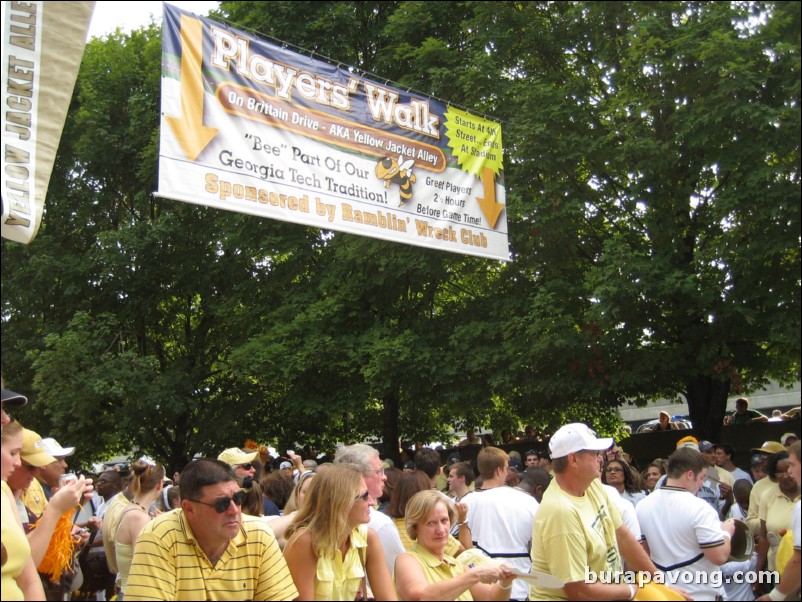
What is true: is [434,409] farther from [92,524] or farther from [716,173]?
[92,524]

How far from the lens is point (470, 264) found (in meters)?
16.6

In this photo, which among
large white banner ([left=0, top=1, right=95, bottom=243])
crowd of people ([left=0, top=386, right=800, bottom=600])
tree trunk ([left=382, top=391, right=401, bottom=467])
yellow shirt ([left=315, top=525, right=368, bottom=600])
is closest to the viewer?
crowd of people ([left=0, top=386, right=800, bottom=600])

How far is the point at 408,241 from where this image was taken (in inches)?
364

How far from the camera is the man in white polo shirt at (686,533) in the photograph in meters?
5.50

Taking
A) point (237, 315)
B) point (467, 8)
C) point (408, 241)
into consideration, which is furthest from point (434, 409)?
point (408, 241)

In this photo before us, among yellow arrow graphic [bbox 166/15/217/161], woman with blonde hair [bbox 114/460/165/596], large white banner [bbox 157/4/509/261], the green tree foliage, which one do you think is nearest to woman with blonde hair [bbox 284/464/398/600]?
woman with blonde hair [bbox 114/460/165/596]

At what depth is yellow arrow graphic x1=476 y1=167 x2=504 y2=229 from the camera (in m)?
10.3

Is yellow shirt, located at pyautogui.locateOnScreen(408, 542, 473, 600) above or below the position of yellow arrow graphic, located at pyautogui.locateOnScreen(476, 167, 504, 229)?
below

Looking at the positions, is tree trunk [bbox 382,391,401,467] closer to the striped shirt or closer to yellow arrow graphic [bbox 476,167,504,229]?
yellow arrow graphic [bbox 476,167,504,229]

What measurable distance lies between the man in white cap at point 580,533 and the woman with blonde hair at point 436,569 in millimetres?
243

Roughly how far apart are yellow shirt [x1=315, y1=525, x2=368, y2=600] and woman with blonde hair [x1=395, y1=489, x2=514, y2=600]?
0.90 ft

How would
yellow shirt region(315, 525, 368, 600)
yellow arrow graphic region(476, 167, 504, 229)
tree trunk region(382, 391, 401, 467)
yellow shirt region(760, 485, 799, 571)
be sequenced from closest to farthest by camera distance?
yellow shirt region(315, 525, 368, 600), yellow shirt region(760, 485, 799, 571), yellow arrow graphic region(476, 167, 504, 229), tree trunk region(382, 391, 401, 467)

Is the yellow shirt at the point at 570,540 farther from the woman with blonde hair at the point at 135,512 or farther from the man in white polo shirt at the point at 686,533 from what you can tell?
the woman with blonde hair at the point at 135,512

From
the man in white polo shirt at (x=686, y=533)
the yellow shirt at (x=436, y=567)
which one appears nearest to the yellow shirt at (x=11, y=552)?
the yellow shirt at (x=436, y=567)
